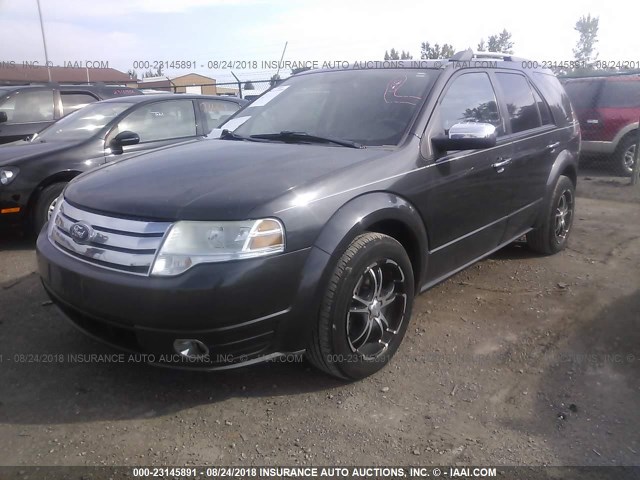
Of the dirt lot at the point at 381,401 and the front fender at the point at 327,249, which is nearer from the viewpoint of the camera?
the dirt lot at the point at 381,401

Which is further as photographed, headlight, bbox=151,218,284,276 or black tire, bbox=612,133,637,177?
black tire, bbox=612,133,637,177

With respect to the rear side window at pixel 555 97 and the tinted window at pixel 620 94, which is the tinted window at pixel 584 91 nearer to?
the tinted window at pixel 620 94

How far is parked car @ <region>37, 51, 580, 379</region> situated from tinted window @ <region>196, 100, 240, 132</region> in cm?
273

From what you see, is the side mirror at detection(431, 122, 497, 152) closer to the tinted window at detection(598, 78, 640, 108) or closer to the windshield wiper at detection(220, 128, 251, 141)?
the windshield wiper at detection(220, 128, 251, 141)

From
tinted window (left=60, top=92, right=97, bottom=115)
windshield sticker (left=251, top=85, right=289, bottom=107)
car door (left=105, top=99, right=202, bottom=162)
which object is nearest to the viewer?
windshield sticker (left=251, top=85, right=289, bottom=107)

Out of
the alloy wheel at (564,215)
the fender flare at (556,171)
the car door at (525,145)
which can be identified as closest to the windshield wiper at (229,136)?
the car door at (525,145)

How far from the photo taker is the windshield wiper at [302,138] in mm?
3194

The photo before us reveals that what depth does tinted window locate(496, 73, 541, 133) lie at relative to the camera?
4.16 meters

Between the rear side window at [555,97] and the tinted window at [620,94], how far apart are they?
489 centimetres

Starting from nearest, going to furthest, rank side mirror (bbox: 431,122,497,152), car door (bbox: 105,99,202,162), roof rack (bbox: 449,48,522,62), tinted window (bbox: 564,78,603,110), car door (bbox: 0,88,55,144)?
side mirror (bbox: 431,122,497,152), roof rack (bbox: 449,48,522,62), car door (bbox: 105,99,202,162), car door (bbox: 0,88,55,144), tinted window (bbox: 564,78,603,110)

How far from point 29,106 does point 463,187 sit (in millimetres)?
7232

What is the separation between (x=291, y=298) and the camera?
2473mm

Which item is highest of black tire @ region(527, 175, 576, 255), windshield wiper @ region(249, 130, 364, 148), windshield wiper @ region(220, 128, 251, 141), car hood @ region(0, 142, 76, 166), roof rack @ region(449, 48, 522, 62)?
roof rack @ region(449, 48, 522, 62)

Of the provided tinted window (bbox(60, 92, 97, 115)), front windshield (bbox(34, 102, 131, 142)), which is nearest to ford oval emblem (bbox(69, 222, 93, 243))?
front windshield (bbox(34, 102, 131, 142))
